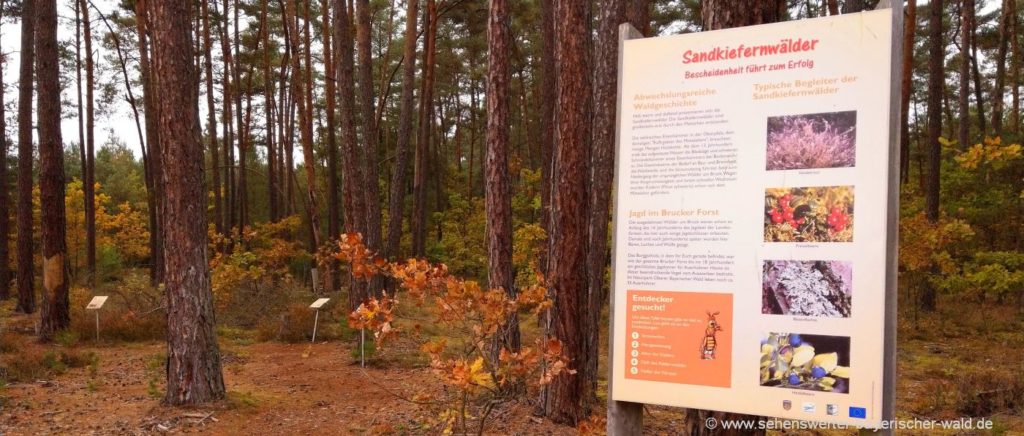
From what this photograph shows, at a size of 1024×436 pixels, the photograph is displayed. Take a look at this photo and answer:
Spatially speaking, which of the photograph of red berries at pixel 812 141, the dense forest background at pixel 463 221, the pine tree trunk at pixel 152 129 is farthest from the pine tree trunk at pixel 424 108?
the photograph of red berries at pixel 812 141

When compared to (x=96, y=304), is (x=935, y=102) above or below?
above

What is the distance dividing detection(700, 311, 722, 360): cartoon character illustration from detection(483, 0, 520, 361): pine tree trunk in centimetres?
435

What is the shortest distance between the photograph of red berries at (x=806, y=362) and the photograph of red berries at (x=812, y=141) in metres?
0.61

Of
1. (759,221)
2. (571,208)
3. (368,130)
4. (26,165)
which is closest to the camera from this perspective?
(759,221)

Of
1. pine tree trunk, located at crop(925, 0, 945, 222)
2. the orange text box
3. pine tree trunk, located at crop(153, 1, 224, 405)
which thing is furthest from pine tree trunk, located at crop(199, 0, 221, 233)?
the orange text box

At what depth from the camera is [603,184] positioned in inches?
280

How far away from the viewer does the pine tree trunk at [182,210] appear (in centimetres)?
613

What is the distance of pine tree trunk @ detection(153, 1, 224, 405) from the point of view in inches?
241

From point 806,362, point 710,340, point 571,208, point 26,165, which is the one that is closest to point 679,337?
point 710,340

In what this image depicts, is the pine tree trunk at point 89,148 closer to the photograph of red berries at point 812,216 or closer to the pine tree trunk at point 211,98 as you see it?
the pine tree trunk at point 211,98

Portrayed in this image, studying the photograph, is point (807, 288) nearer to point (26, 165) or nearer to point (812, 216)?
point (812, 216)

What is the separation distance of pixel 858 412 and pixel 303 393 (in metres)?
6.89

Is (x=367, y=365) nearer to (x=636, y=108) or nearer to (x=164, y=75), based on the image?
(x=164, y=75)

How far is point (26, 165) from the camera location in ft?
42.3
